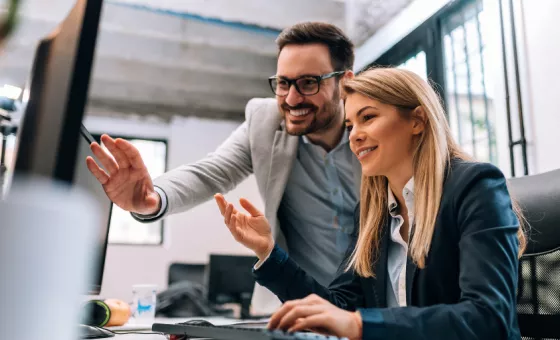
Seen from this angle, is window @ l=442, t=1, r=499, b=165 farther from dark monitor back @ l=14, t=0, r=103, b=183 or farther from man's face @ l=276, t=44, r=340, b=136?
dark monitor back @ l=14, t=0, r=103, b=183

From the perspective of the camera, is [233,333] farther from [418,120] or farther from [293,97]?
[293,97]

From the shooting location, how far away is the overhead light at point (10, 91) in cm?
41

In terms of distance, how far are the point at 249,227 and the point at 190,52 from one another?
439cm

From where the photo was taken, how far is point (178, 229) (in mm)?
6738

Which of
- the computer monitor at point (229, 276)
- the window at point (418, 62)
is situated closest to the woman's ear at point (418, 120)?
the window at point (418, 62)

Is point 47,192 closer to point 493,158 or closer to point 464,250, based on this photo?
point 464,250

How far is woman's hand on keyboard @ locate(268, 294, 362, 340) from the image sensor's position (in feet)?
2.15

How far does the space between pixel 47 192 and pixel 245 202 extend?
77 cm

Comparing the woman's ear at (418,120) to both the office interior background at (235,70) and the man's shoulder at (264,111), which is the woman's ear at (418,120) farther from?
the man's shoulder at (264,111)

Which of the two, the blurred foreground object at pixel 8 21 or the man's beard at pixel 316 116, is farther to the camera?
the man's beard at pixel 316 116

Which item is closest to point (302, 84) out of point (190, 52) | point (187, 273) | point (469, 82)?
point (469, 82)

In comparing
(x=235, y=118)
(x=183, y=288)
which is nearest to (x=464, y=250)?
(x=183, y=288)

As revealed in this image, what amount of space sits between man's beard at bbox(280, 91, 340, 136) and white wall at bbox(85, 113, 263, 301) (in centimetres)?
463

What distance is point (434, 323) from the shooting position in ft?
2.39
